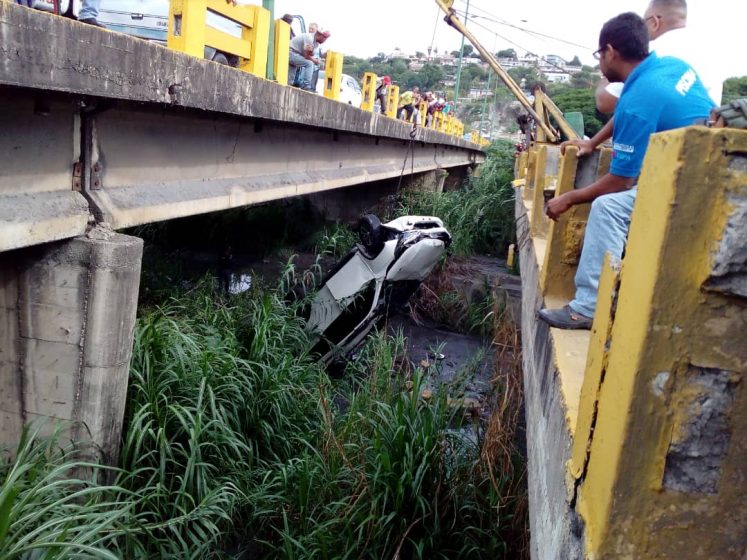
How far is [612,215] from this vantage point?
2.78m

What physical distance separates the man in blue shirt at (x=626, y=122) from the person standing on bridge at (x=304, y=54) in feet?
20.7

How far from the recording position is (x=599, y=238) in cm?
283

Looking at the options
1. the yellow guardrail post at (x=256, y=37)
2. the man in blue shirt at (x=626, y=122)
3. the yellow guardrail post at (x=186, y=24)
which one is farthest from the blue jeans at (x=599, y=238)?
the yellow guardrail post at (x=256, y=37)

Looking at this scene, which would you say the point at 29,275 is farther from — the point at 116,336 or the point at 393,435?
the point at 393,435

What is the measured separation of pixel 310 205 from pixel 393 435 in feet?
28.5

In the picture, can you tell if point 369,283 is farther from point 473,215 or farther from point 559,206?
point 473,215

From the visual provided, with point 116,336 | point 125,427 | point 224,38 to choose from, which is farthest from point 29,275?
point 224,38

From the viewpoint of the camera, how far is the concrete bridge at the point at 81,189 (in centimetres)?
298

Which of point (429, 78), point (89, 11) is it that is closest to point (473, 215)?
point (89, 11)

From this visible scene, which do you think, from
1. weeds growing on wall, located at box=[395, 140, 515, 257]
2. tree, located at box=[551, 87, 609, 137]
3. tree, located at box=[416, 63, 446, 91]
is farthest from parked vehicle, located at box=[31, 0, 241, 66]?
tree, located at box=[416, 63, 446, 91]

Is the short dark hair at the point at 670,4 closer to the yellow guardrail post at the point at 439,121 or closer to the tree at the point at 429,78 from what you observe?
the yellow guardrail post at the point at 439,121

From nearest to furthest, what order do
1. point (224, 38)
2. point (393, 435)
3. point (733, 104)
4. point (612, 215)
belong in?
point (733, 104), point (612, 215), point (393, 435), point (224, 38)

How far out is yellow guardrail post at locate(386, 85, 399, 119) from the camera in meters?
12.1

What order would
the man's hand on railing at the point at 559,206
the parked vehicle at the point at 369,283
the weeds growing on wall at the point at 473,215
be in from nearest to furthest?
the man's hand on railing at the point at 559,206
the parked vehicle at the point at 369,283
the weeds growing on wall at the point at 473,215
